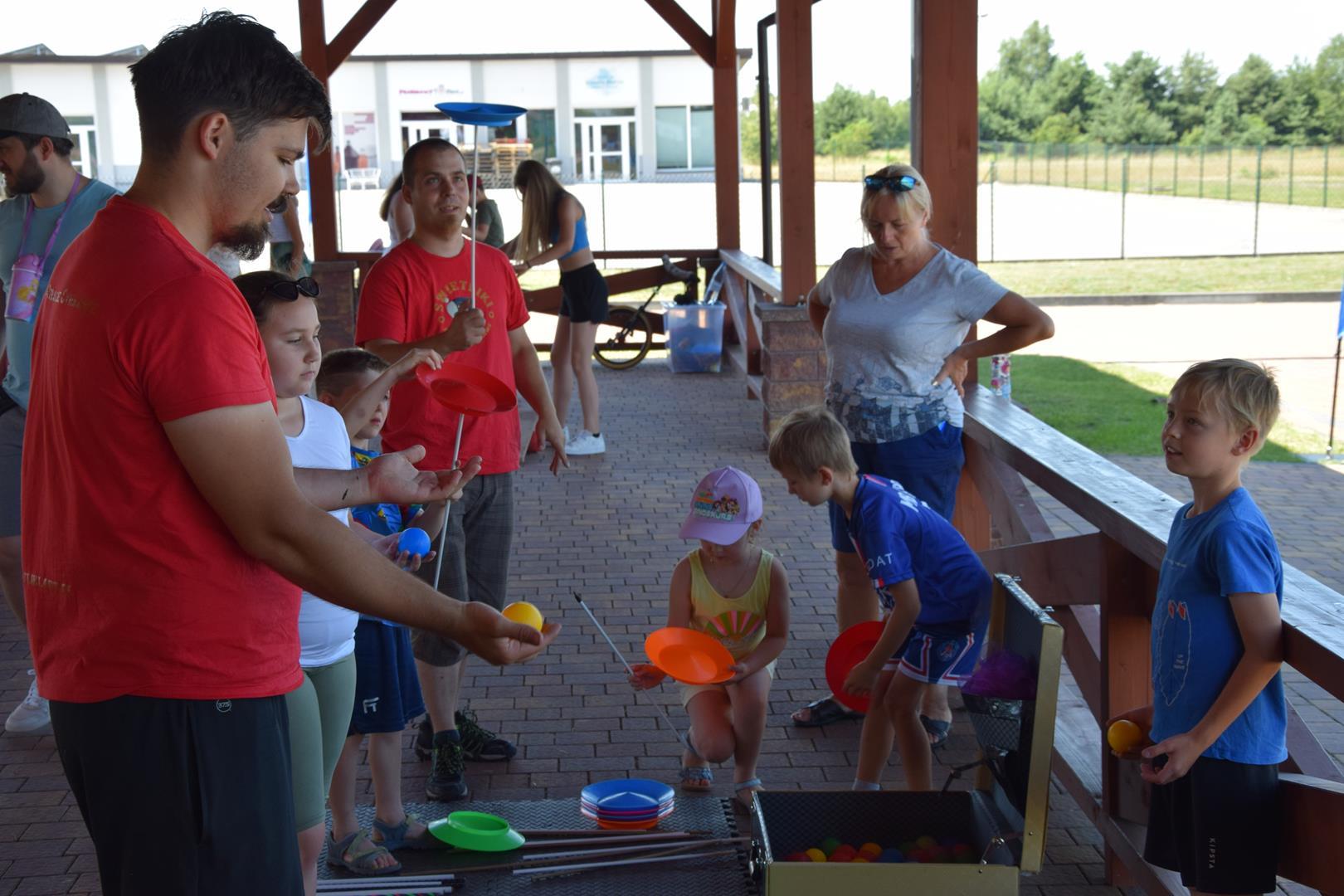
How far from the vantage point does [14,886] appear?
A: 3240 mm

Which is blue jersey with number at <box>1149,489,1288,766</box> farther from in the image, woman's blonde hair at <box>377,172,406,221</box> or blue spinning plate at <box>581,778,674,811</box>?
woman's blonde hair at <box>377,172,406,221</box>

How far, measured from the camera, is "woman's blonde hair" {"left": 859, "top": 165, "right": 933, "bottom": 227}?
12.6 feet

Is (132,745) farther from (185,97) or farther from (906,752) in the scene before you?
(906,752)

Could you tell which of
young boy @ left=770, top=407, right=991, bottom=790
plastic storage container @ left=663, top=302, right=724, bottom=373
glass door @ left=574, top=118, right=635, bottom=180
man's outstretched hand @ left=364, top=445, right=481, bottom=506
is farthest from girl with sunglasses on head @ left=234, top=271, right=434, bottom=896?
glass door @ left=574, top=118, right=635, bottom=180

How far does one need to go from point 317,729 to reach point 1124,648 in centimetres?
186

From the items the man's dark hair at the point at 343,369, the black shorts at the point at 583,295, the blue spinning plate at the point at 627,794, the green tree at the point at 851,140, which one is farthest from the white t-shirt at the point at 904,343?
the green tree at the point at 851,140

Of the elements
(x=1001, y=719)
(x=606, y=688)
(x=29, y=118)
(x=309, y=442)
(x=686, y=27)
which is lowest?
(x=606, y=688)

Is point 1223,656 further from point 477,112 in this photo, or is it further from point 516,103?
→ point 516,103

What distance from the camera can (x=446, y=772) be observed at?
12.2 ft

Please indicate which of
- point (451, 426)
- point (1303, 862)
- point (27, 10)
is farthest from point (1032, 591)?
point (27, 10)

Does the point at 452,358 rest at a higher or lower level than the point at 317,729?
higher

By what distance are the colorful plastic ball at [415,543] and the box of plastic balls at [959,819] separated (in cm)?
95

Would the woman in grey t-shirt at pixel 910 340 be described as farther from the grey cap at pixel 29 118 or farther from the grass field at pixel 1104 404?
the grass field at pixel 1104 404

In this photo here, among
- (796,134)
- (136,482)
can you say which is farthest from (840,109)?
(136,482)
